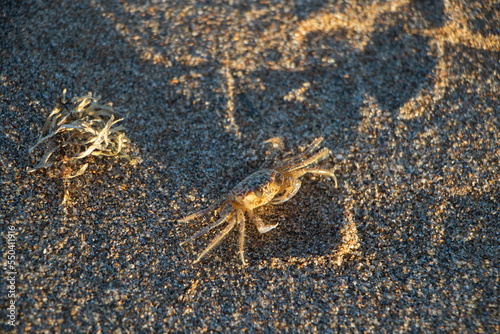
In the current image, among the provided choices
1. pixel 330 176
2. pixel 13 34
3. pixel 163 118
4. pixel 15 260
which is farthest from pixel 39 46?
pixel 330 176

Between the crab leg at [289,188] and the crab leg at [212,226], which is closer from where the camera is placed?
the crab leg at [212,226]

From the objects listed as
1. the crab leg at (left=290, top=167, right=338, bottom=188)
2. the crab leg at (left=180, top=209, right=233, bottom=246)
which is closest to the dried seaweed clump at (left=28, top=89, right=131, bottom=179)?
the crab leg at (left=180, top=209, right=233, bottom=246)

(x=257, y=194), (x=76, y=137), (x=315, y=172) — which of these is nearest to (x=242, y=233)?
(x=257, y=194)

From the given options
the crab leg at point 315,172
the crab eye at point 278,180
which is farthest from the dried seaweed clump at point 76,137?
the crab leg at point 315,172

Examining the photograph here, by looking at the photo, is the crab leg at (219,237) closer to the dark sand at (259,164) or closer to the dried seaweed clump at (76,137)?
the dark sand at (259,164)

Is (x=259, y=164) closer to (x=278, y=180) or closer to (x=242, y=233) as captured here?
(x=278, y=180)
